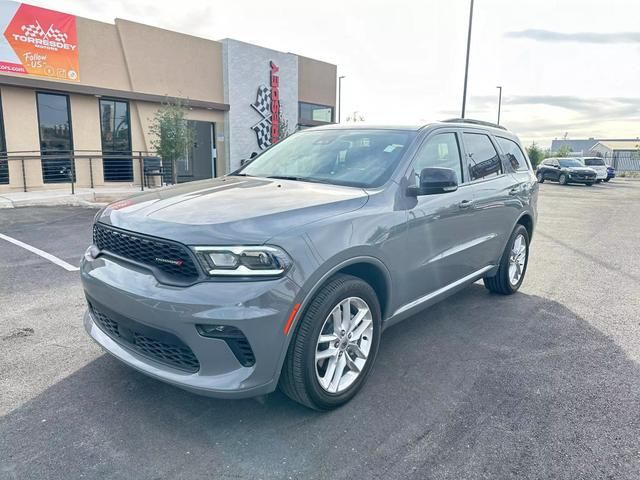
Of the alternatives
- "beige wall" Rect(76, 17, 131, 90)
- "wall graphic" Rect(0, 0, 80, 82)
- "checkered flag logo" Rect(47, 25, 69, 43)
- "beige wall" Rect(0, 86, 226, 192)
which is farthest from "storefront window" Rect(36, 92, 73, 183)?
"checkered flag logo" Rect(47, 25, 69, 43)

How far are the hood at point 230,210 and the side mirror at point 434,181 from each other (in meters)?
0.48

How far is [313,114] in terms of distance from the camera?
948 inches

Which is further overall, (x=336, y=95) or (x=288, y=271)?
(x=336, y=95)

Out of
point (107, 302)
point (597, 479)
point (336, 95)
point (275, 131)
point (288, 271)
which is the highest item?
point (336, 95)

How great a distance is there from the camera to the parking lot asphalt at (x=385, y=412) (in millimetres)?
2500

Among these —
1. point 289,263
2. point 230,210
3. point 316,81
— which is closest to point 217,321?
point 289,263

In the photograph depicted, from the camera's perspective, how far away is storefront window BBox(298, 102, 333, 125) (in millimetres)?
23369

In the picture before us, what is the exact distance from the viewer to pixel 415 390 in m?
3.29

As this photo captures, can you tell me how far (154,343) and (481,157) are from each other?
3480 mm

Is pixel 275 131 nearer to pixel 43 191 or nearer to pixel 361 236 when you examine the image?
pixel 43 191

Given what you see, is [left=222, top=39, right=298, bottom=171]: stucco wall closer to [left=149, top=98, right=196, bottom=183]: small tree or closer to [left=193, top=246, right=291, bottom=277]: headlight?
[left=149, top=98, right=196, bottom=183]: small tree

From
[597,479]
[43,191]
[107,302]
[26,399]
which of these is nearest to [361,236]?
[107,302]

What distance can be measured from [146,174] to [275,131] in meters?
6.41

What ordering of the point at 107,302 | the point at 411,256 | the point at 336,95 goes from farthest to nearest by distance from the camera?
the point at 336,95, the point at 411,256, the point at 107,302
